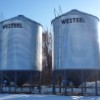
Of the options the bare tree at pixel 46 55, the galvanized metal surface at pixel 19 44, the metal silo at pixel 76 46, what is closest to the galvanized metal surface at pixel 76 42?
the metal silo at pixel 76 46

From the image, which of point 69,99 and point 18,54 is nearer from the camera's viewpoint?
point 69,99

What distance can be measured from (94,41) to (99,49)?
1183 millimetres

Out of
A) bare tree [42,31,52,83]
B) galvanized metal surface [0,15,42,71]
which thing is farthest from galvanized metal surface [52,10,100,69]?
bare tree [42,31,52,83]

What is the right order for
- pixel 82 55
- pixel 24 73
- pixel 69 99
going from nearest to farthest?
pixel 69 99, pixel 82 55, pixel 24 73

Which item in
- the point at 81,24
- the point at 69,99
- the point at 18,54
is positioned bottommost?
the point at 69,99

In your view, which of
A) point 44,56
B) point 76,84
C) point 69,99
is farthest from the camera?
point 44,56

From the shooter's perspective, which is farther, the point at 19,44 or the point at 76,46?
the point at 19,44

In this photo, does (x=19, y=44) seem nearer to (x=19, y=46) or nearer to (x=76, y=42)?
(x=19, y=46)

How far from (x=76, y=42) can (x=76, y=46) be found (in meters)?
0.39

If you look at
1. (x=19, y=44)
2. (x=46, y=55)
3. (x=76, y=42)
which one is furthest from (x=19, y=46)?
(x=46, y=55)

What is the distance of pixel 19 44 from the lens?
30.9m

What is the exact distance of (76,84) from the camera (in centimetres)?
2959

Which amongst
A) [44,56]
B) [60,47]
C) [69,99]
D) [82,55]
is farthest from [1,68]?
[44,56]

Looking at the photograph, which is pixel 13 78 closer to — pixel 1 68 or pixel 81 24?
pixel 1 68
